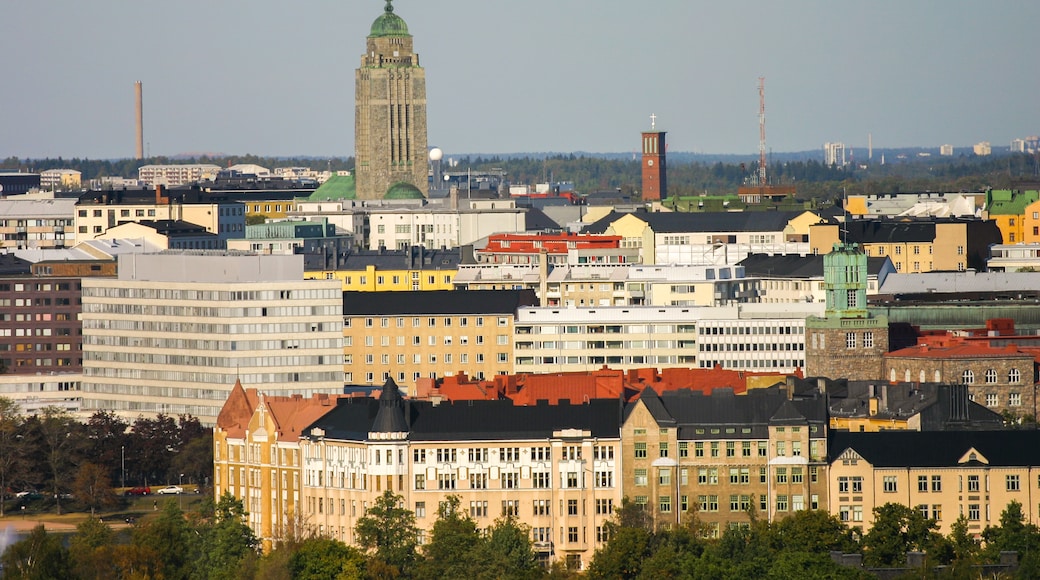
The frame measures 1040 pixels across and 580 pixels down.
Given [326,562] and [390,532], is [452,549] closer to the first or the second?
[390,532]

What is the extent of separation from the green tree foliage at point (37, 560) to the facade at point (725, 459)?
27.4 m

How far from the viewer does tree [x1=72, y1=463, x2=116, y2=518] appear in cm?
17325

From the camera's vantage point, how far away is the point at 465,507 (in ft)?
480

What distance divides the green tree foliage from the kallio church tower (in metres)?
52.4

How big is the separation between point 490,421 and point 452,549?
1536 cm

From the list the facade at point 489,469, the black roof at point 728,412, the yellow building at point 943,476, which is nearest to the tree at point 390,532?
the facade at point 489,469

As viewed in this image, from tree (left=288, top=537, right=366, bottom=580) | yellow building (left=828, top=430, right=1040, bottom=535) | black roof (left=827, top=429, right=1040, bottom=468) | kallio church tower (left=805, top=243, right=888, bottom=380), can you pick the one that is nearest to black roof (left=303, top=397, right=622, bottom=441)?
black roof (left=827, top=429, right=1040, bottom=468)

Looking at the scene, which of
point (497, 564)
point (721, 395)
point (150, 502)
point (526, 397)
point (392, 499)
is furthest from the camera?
point (150, 502)

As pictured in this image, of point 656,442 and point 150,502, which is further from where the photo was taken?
point 150,502

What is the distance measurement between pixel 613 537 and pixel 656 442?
38.0 ft

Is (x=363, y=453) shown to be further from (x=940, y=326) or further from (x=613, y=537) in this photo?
(x=940, y=326)

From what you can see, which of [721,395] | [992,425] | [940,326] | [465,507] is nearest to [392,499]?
[465,507]

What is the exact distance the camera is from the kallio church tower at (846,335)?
573 feet

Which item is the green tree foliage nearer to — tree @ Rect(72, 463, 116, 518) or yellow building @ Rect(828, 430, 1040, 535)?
tree @ Rect(72, 463, 116, 518)
